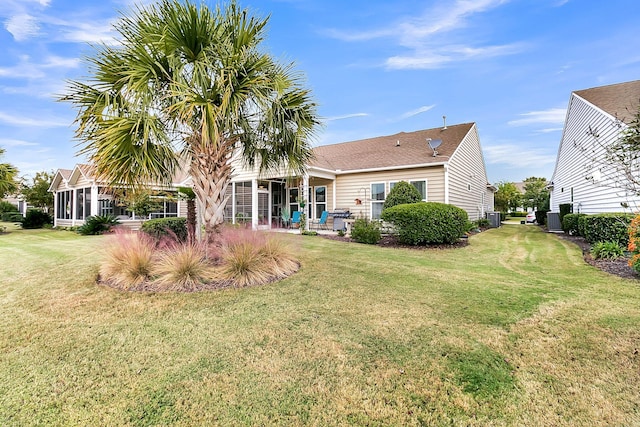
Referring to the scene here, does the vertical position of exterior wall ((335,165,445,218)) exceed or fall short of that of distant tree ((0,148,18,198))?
it falls short

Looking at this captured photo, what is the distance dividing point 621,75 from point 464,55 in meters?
7.79

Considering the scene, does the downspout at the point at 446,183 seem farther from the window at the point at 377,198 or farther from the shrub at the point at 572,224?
the shrub at the point at 572,224

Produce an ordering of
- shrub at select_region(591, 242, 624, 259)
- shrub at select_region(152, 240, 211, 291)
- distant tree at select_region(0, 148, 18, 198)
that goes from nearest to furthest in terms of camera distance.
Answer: shrub at select_region(152, 240, 211, 291) < shrub at select_region(591, 242, 624, 259) < distant tree at select_region(0, 148, 18, 198)

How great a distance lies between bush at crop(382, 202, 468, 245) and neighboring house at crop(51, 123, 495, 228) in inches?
112

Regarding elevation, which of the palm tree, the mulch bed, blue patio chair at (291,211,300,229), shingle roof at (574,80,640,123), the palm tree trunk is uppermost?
shingle roof at (574,80,640,123)

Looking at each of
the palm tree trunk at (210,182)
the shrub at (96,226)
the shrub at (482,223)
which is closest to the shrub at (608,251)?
the palm tree trunk at (210,182)

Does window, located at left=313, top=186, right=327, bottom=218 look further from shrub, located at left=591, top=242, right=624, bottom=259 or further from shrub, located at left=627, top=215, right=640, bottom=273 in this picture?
shrub, located at left=627, top=215, right=640, bottom=273

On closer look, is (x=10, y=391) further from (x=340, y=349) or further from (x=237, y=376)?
(x=340, y=349)

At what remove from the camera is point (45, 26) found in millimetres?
9242

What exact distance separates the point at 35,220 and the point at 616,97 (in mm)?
35390

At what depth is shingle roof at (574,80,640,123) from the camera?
9.50 m

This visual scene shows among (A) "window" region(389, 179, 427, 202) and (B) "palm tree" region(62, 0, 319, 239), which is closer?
(B) "palm tree" region(62, 0, 319, 239)

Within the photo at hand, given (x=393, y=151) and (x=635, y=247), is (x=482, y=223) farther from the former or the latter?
(x=635, y=247)

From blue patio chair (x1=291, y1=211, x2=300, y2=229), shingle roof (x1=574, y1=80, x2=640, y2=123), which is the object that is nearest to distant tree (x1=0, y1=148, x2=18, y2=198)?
blue patio chair (x1=291, y1=211, x2=300, y2=229)
